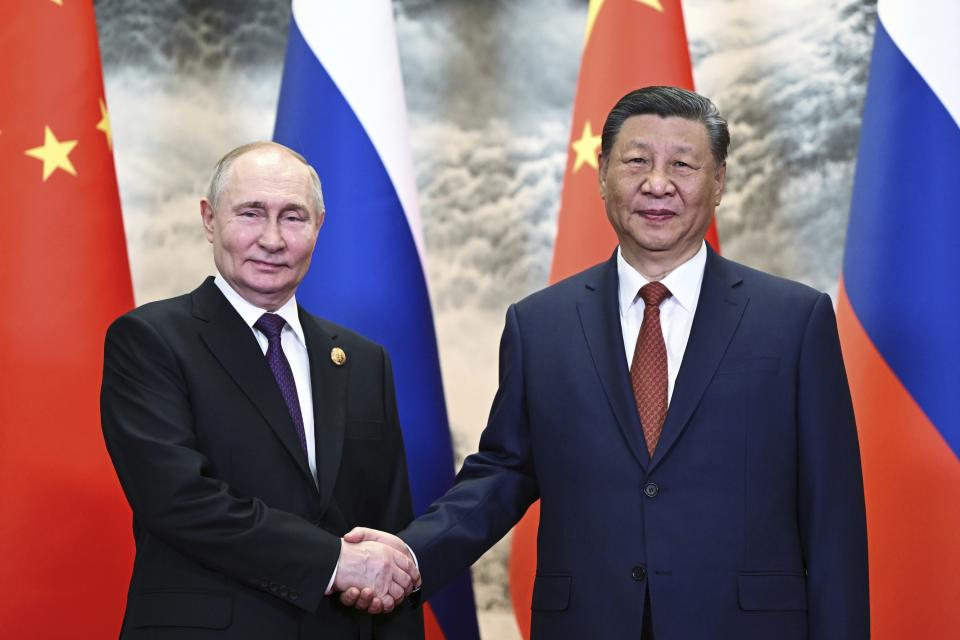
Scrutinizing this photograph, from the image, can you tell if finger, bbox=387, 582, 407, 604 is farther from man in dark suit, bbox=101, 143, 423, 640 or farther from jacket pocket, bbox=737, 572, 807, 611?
jacket pocket, bbox=737, 572, 807, 611

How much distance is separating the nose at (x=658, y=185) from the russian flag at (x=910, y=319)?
850 mm

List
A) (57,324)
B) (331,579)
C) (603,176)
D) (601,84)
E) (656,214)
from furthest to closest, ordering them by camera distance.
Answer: (601,84)
(57,324)
(603,176)
(656,214)
(331,579)

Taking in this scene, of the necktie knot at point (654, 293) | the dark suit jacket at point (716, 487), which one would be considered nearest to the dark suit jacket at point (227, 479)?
the dark suit jacket at point (716, 487)

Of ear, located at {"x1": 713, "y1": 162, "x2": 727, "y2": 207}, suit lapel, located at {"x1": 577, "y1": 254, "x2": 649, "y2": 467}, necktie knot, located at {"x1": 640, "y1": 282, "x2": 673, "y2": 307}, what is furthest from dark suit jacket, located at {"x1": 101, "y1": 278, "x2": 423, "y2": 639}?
ear, located at {"x1": 713, "y1": 162, "x2": 727, "y2": 207}

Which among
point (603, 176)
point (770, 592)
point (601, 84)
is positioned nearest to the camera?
point (770, 592)

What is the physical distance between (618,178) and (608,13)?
113 centimetres

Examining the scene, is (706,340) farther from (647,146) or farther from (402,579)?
(402,579)

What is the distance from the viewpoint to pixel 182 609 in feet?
6.48

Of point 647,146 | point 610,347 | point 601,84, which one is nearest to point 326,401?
point 610,347

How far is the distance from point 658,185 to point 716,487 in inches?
22.8

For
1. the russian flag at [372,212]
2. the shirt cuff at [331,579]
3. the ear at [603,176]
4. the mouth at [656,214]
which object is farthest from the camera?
A: the russian flag at [372,212]

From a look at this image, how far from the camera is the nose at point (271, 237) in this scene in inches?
85.9

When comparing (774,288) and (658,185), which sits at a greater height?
(658,185)

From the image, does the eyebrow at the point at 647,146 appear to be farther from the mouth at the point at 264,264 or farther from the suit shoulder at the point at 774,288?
the mouth at the point at 264,264
